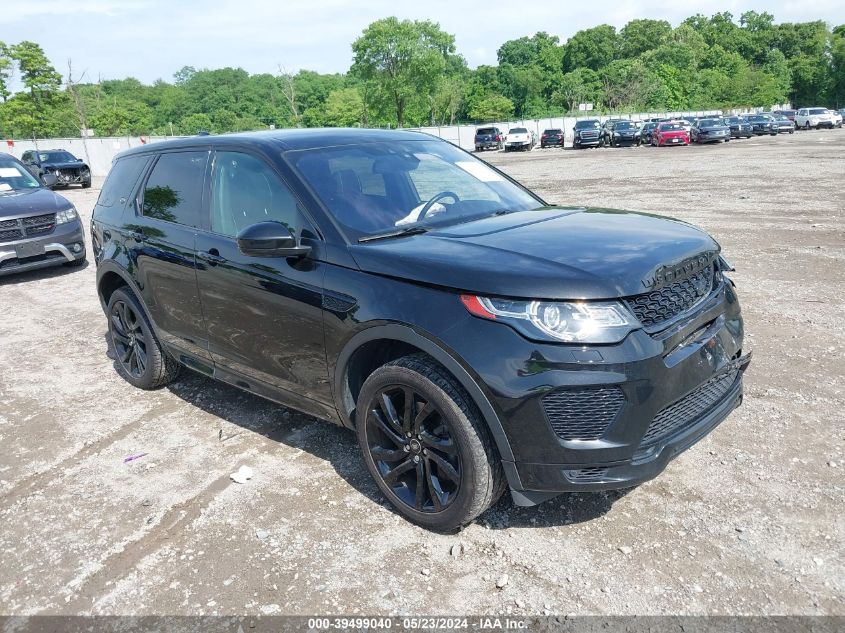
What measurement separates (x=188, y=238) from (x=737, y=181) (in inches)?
672

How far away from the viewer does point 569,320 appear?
2762 millimetres

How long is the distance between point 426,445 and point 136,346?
10.3 ft

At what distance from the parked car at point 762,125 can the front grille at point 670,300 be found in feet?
166

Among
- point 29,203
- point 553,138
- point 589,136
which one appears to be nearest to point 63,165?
point 29,203

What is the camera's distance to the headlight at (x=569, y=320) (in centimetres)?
274

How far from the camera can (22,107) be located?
4688 cm

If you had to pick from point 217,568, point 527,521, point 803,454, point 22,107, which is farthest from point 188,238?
point 22,107

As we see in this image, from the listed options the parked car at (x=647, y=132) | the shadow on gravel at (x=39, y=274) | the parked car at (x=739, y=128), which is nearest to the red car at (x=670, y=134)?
the parked car at (x=647, y=132)

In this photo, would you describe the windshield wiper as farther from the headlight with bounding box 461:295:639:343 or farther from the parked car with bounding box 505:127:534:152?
the parked car with bounding box 505:127:534:152

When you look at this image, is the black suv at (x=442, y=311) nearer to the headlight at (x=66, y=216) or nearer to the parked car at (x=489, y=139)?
the headlight at (x=66, y=216)

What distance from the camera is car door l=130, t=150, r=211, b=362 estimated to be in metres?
4.37

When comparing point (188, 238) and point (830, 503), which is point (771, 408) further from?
point (188, 238)

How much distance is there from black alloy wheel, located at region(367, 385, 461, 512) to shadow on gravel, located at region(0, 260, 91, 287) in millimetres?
8519

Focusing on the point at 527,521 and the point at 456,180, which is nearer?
the point at 527,521
